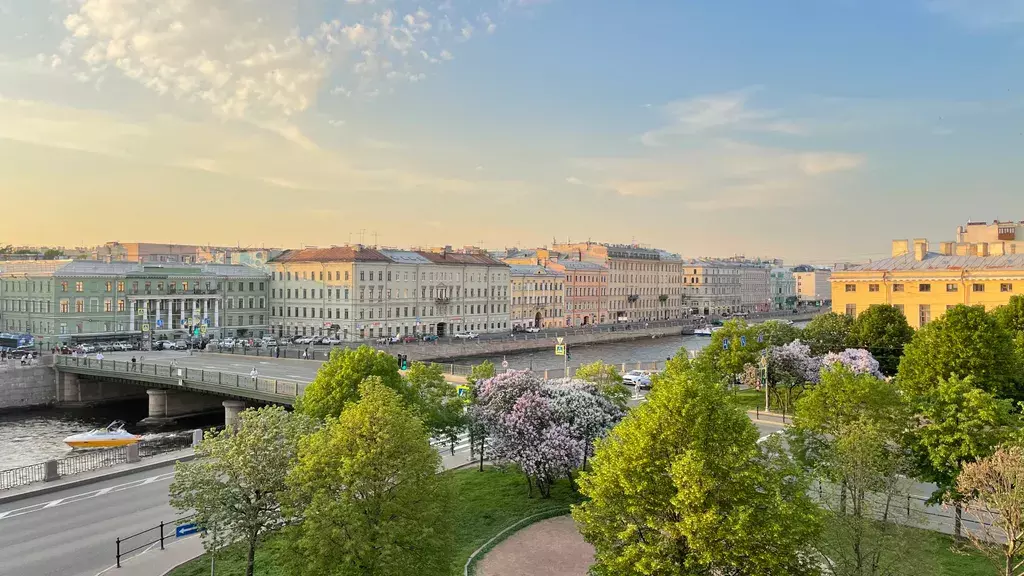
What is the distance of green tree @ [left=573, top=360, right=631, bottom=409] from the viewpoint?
3044 cm

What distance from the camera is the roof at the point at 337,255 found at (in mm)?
103688

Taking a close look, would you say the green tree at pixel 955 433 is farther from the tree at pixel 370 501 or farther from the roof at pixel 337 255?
the roof at pixel 337 255

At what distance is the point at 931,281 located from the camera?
65812mm

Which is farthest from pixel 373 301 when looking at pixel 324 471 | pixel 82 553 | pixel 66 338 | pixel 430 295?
pixel 324 471

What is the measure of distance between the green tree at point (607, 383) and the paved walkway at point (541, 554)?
7269 millimetres

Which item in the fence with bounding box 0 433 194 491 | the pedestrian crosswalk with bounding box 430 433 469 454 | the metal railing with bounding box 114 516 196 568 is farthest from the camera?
the pedestrian crosswalk with bounding box 430 433 469 454

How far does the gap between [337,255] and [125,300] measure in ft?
91.9

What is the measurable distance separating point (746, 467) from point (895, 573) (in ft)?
15.5

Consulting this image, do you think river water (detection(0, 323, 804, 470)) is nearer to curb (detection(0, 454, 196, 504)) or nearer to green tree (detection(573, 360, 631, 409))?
curb (detection(0, 454, 196, 504))

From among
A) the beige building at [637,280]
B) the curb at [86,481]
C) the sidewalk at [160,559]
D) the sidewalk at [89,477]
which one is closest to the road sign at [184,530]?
the sidewalk at [160,559]

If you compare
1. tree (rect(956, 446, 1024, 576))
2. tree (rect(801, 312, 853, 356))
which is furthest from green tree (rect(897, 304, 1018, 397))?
tree (rect(801, 312, 853, 356))

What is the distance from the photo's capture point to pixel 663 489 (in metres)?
15.1

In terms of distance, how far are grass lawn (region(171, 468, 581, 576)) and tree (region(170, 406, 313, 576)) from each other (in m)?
0.82

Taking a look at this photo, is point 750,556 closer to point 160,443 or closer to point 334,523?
point 334,523
